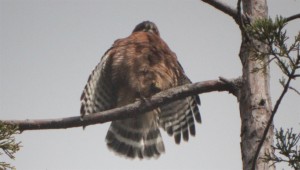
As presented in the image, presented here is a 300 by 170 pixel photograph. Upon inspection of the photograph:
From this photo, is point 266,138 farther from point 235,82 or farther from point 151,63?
point 151,63

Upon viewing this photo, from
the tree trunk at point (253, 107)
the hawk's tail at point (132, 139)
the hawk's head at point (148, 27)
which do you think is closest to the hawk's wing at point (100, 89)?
the hawk's tail at point (132, 139)

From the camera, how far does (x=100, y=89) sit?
648 centimetres

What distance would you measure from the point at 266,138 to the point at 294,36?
85 cm

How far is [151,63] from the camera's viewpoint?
6453mm

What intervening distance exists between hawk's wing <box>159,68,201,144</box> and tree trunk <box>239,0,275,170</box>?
2637mm

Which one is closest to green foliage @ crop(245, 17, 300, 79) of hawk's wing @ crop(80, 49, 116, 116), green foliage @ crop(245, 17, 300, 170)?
green foliage @ crop(245, 17, 300, 170)

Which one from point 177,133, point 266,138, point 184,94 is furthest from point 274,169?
point 177,133

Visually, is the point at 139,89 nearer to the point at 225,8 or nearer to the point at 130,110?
the point at 130,110

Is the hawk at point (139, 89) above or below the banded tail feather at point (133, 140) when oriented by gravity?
above

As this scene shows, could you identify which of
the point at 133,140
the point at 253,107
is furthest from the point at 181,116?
the point at 253,107

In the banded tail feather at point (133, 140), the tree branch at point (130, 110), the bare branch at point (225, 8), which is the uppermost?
the bare branch at point (225, 8)

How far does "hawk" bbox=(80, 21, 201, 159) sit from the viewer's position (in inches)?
250

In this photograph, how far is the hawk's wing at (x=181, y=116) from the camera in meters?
6.47

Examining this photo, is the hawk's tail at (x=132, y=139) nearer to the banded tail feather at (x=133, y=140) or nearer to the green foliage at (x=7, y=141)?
the banded tail feather at (x=133, y=140)
